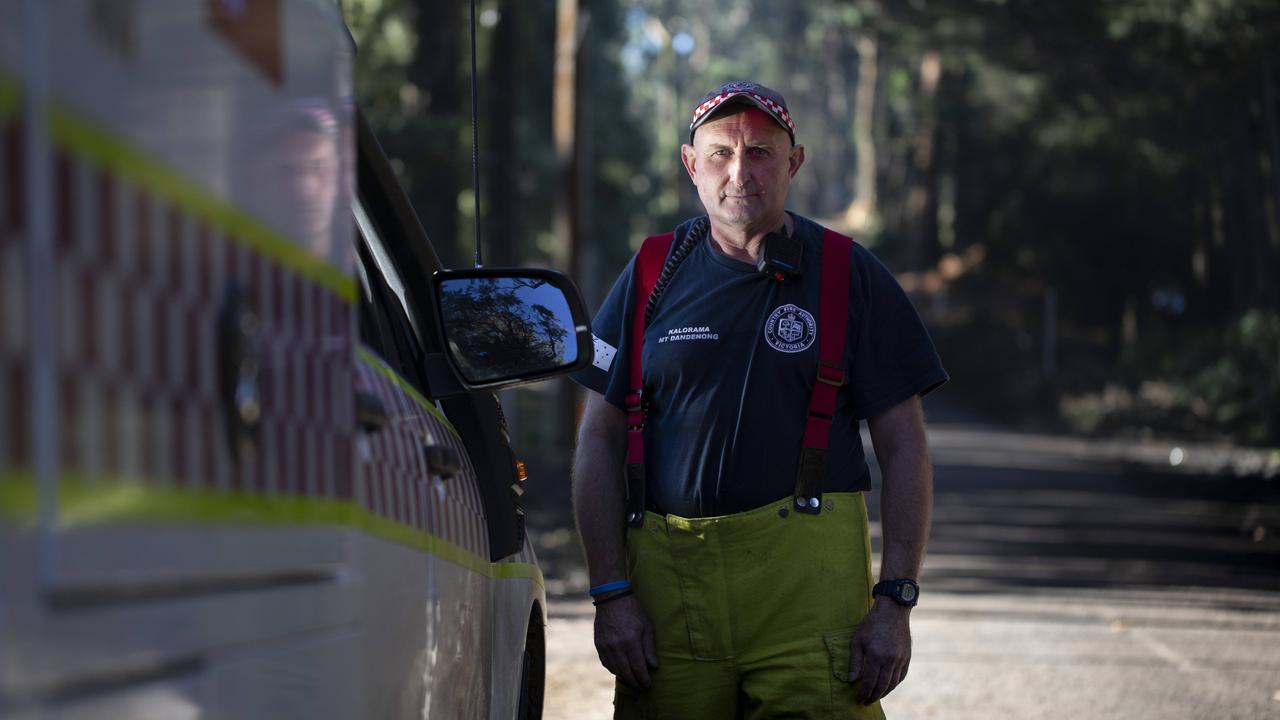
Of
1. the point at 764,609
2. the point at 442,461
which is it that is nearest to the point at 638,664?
the point at 764,609

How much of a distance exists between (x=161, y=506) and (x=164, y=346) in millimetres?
138

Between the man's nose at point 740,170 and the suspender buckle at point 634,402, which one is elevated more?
the man's nose at point 740,170

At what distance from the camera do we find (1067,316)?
147 feet

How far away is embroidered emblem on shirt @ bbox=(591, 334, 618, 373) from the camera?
4199 mm

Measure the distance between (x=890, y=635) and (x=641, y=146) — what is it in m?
47.5

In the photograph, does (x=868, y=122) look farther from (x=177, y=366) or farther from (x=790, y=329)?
(x=177, y=366)

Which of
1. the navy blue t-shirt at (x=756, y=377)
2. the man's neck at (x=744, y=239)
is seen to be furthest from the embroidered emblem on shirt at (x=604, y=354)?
the man's neck at (x=744, y=239)

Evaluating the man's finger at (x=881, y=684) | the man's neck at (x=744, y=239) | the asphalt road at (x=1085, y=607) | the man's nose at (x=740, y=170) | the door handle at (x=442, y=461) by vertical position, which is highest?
the man's nose at (x=740, y=170)

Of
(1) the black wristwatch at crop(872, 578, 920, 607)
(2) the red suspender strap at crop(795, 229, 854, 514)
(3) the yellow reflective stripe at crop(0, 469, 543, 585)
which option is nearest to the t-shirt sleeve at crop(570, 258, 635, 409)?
(2) the red suspender strap at crop(795, 229, 854, 514)

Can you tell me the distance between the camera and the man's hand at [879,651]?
390 centimetres

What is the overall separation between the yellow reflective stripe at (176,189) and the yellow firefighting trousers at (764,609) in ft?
6.59

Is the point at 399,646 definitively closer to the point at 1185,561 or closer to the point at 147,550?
the point at 147,550

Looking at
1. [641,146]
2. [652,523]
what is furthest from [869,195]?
[652,523]

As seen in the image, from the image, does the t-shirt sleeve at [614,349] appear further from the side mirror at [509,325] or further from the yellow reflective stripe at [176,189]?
the yellow reflective stripe at [176,189]
